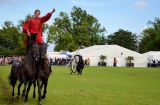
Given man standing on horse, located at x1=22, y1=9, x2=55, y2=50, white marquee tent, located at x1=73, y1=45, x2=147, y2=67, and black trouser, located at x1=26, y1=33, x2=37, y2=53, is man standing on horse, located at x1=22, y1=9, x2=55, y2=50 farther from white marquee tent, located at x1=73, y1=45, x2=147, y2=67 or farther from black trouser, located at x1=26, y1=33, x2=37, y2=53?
white marquee tent, located at x1=73, y1=45, x2=147, y2=67

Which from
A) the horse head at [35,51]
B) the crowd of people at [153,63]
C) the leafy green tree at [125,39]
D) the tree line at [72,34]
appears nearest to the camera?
the horse head at [35,51]

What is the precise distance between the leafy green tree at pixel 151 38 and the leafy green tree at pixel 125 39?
10145 millimetres

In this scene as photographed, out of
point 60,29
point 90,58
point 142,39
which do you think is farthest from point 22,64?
point 142,39

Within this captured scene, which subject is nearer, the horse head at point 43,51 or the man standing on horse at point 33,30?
the horse head at point 43,51

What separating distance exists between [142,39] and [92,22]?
28.7 m

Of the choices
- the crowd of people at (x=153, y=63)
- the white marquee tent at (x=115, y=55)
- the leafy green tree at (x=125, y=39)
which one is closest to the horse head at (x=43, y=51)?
the crowd of people at (x=153, y=63)

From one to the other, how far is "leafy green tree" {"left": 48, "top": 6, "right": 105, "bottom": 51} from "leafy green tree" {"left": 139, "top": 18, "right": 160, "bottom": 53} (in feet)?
53.8

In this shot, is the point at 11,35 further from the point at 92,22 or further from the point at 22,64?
the point at 22,64

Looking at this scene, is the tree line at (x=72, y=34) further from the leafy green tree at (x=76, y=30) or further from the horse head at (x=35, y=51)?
the horse head at (x=35, y=51)

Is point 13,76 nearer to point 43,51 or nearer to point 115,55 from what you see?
point 43,51

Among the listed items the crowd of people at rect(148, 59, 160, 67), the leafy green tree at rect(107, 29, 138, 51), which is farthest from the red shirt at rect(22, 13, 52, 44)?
the leafy green tree at rect(107, 29, 138, 51)

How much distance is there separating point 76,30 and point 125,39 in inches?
1596

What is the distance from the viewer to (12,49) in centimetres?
13038

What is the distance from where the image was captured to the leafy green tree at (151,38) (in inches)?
5468
